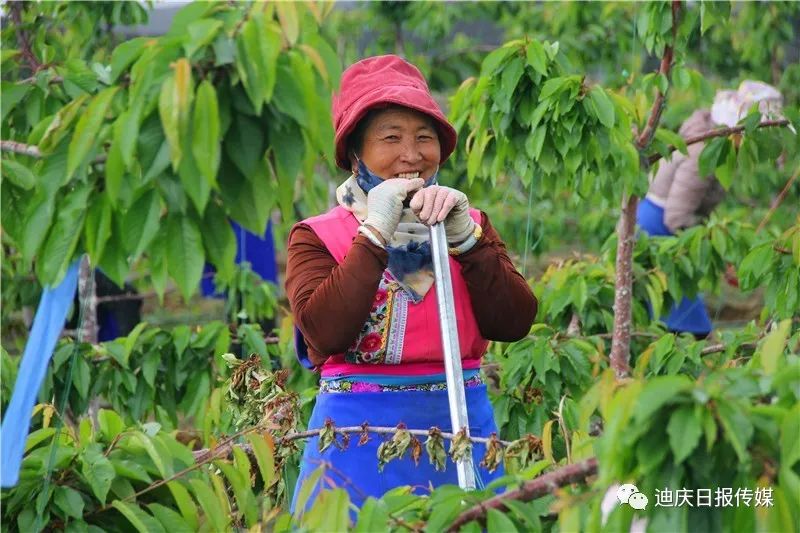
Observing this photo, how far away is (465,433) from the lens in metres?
2.14

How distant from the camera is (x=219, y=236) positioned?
1822mm

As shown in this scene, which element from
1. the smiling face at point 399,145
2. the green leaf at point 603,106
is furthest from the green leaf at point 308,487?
the green leaf at point 603,106

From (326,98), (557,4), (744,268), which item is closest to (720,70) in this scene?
(557,4)

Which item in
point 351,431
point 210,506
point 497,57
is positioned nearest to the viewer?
point 210,506

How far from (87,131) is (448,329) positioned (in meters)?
0.87

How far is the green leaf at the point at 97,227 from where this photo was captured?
182cm

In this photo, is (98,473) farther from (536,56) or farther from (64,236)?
(536,56)

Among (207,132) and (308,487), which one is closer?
(207,132)

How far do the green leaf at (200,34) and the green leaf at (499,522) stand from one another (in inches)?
29.8

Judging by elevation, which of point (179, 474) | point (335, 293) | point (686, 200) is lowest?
point (686, 200)

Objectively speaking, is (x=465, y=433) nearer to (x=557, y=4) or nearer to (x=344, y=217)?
(x=344, y=217)

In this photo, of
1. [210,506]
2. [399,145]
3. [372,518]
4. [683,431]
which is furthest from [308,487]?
[399,145]

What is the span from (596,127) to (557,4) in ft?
15.6

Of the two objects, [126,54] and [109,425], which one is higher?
[126,54]
